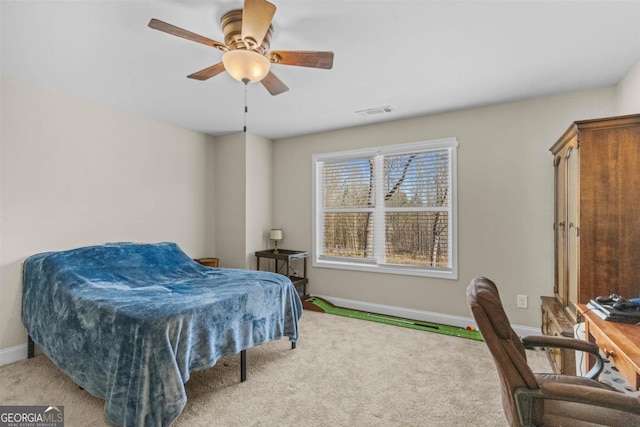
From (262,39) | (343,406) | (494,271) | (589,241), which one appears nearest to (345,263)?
(494,271)

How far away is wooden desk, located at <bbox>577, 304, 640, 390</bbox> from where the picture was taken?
4.11 ft

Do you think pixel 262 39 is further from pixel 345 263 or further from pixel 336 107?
pixel 345 263

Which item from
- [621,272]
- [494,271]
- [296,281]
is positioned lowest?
[296,281]

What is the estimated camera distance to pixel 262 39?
1.83 metres

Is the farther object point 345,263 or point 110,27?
point 345,263

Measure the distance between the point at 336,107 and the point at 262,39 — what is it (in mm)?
1708

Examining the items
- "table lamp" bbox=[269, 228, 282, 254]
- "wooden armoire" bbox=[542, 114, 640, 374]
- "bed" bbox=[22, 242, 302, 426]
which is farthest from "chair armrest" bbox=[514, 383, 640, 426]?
"table lamp" bbox=[269, 228, 282, 254]

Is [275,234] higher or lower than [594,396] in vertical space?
higher

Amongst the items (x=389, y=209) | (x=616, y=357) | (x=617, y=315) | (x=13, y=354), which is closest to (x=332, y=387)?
(x=616, y=357)

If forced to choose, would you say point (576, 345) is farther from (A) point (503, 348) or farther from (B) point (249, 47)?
(B) point (249, 47)

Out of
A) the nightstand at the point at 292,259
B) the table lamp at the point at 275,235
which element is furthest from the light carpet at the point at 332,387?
the table lamp at the point at 275,235

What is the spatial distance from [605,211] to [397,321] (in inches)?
89.9

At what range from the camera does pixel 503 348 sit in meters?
1.29

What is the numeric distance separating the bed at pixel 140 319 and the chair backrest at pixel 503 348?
5.29 feet
